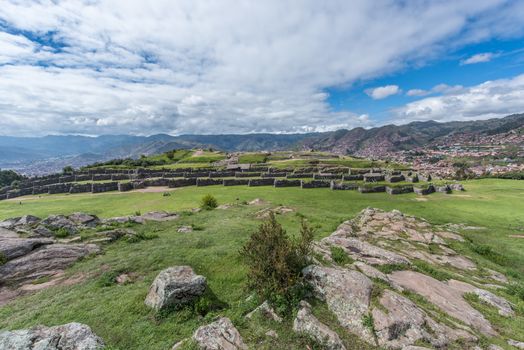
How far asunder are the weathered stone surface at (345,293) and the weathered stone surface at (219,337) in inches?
88.7

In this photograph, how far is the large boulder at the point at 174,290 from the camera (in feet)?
20.0

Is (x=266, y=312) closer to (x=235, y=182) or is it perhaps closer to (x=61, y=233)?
(x=61, y=233)

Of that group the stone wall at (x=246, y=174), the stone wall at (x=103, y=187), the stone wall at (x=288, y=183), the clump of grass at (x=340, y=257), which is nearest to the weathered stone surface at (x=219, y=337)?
the clump of grass at (x=340, y=257)

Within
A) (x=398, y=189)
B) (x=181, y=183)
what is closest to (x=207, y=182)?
(x=181, y=183)

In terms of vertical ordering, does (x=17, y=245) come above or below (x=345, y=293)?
above

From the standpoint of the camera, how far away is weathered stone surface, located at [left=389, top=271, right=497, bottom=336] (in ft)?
20.1

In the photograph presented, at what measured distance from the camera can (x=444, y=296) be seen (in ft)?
23.6

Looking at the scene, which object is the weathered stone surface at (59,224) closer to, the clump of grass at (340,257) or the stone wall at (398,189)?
the clump of grass at (340,257)

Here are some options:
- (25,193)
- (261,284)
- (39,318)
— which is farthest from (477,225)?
(25,193)

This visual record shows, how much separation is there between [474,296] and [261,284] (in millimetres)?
7131

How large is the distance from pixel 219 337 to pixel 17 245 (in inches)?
390

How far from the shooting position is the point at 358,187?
34.2 m

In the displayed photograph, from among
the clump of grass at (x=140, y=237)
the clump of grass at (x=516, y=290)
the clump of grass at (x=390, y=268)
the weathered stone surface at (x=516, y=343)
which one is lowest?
the clump of grass at (x=516, y=290)

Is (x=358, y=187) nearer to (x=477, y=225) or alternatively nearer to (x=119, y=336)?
(x=477, y=225)
